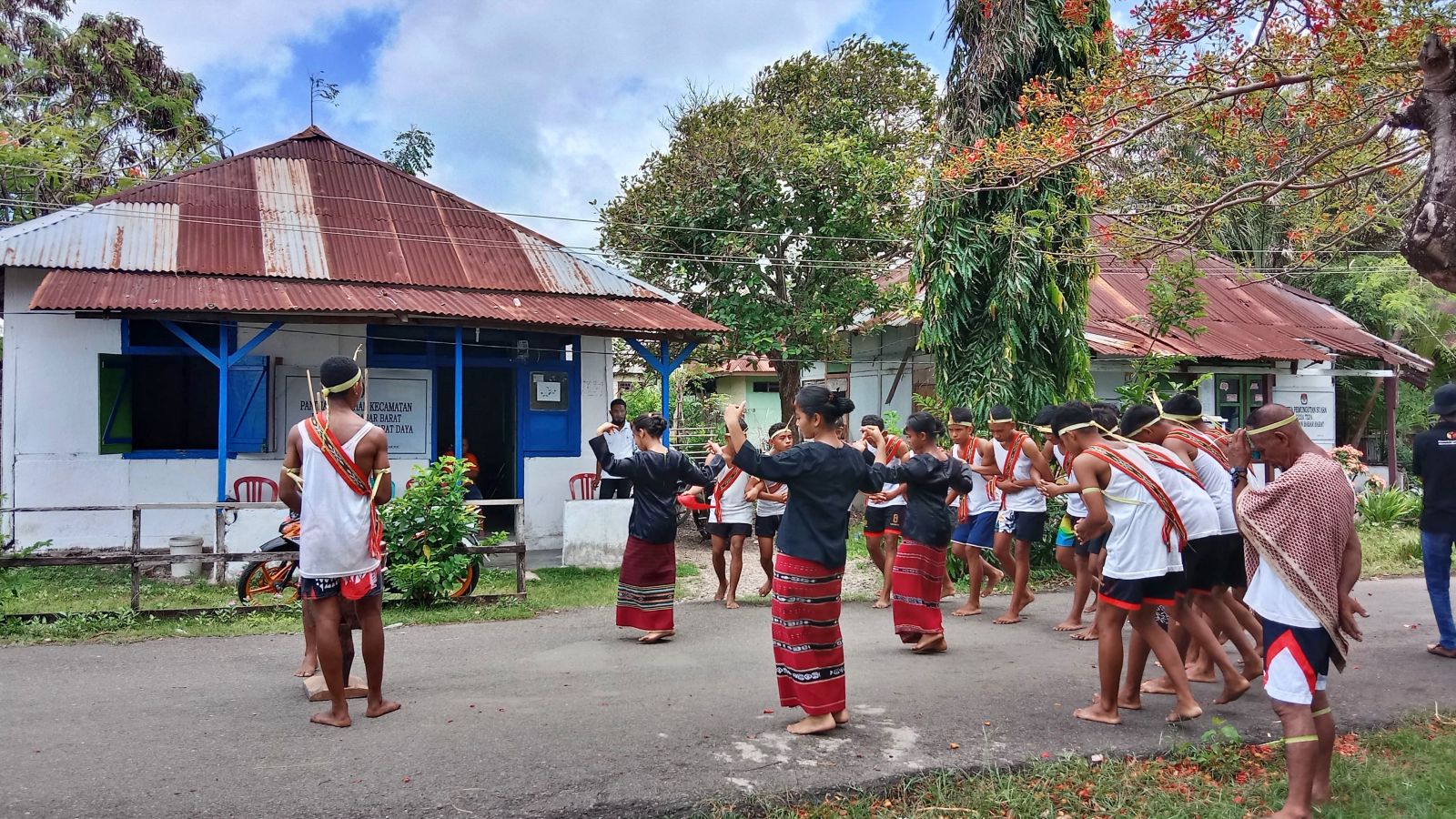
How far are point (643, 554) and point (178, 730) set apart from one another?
10.1 feet

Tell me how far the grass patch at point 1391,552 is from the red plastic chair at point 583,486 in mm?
8692

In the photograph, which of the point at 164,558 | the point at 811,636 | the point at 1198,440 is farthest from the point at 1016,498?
the point at 164,558

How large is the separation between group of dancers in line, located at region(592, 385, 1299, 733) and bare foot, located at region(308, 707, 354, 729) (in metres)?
2.19

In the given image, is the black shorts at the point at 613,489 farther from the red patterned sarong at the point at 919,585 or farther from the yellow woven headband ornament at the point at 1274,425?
the yellow woven headband ornament at the point at 1274,425

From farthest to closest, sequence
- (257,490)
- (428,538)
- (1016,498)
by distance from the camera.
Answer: (257,490) → (428,538) → (1016,498)

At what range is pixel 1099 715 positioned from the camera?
496 cm

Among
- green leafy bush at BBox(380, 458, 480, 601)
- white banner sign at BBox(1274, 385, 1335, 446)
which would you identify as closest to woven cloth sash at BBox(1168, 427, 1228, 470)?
green leafy bush at BBox(380, 458, 480, 601)

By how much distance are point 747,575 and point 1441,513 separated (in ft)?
21.2

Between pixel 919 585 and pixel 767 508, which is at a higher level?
pixel 767 508

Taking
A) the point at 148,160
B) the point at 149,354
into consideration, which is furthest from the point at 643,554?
the point at 148,160

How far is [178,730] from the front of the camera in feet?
15.5

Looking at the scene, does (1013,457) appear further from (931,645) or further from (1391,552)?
(1391,552)

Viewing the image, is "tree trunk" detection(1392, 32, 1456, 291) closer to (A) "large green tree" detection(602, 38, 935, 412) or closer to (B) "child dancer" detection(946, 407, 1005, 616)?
(B) "child dancer" detection(946, 407, 1005, 616)

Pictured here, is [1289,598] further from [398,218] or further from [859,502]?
[859,502]
